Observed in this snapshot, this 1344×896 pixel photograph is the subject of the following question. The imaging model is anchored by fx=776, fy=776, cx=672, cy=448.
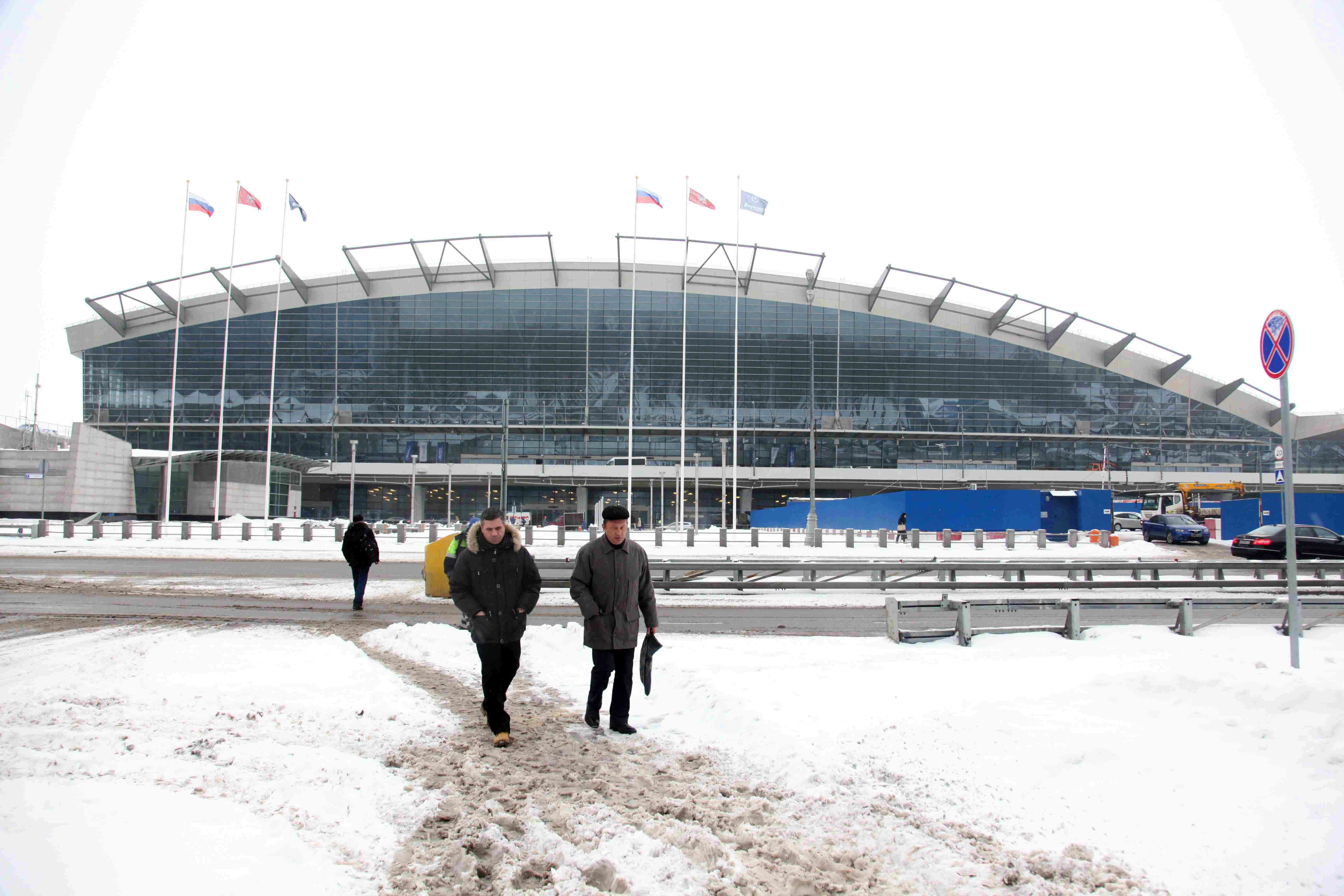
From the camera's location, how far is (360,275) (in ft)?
247

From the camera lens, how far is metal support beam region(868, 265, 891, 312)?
7275cm

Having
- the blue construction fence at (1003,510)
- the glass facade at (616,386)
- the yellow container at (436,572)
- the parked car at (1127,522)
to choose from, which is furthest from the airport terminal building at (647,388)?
the yellow container at (436,572)

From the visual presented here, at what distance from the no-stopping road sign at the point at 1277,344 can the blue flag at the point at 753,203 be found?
35.2 meters

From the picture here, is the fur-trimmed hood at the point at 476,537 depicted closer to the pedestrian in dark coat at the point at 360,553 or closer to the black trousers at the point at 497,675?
the black trousers at the point at 497,675

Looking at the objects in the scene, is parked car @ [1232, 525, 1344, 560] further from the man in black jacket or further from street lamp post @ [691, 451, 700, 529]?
street lamp post @ [691, 451, 700, 529]

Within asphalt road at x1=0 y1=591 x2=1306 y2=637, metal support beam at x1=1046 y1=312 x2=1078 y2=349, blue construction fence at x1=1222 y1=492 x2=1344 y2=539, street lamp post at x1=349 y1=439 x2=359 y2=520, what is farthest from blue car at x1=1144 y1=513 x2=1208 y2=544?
street lamp post at x1=349 y1=439 x2=359 y2=520

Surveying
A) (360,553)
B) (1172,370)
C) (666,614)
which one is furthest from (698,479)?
(360,553)

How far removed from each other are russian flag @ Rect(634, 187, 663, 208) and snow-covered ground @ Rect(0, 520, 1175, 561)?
703 inches

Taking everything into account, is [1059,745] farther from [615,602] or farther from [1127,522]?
[1127,522]

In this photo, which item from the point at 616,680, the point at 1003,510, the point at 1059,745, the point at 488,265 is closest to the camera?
the point at 1059,745

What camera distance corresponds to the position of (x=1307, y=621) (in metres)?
11.4

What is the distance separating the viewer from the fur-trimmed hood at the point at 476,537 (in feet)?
19.1

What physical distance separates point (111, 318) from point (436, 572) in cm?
8193

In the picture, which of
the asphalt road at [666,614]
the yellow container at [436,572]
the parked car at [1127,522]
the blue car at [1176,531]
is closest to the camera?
the asphalt road at [666,614]
